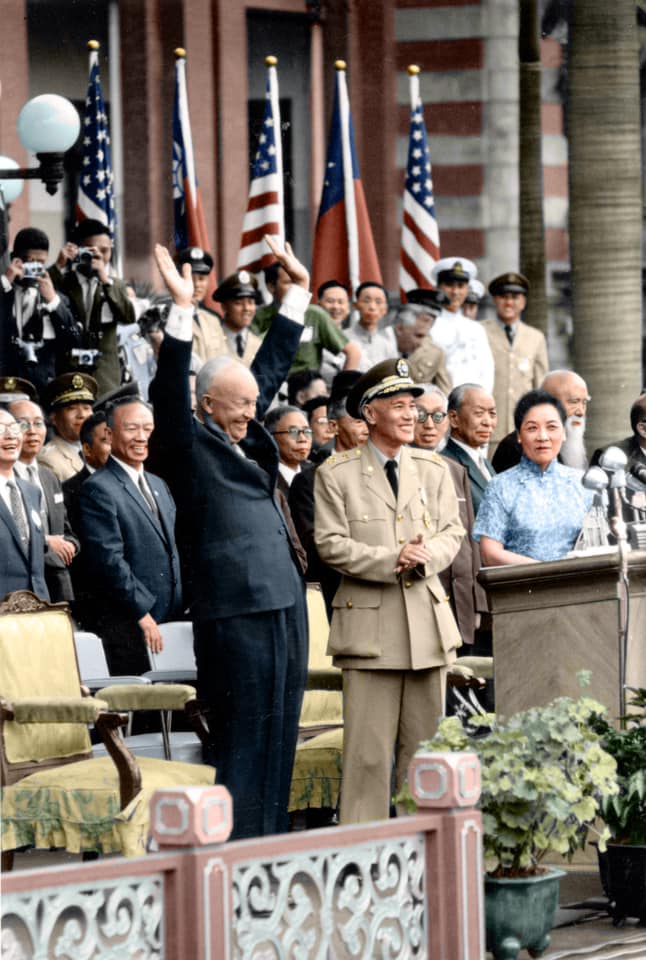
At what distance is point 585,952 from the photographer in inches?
251

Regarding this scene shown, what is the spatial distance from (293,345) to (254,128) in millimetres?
8985

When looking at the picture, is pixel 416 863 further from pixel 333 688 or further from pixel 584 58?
pixel 584 58

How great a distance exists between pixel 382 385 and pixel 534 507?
838 millimetres

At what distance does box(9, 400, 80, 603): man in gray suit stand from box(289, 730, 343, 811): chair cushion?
1.70 meters

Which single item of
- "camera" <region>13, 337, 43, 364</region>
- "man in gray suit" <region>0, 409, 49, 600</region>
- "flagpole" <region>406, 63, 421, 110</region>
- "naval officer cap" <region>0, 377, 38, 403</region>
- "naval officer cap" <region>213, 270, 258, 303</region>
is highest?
"flagpole" <region>406, 63, 421, 110</region>

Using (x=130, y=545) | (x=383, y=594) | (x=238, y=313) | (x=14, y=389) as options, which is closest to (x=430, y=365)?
(x=238, y=313)

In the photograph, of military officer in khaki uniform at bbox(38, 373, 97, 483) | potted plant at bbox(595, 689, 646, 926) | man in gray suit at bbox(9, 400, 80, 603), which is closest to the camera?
potted plant at bbox(595, 689, 646, 926)

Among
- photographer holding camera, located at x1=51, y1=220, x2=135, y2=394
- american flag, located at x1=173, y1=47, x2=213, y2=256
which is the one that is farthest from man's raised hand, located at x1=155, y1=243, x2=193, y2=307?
american flag, located at x1=173, y1=47, x2=213, y2=256

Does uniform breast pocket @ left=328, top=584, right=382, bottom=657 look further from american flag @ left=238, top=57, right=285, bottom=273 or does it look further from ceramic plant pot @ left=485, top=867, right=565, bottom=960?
american flag @ left=238, top=57, right=285, bottom=273

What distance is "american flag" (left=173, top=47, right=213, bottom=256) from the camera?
14.3 meters

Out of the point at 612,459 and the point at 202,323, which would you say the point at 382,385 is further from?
the point at 202,323

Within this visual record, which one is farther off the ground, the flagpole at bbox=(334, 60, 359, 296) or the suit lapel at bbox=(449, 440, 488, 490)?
the flagpole at bbox=(334, 60, 359, 296)

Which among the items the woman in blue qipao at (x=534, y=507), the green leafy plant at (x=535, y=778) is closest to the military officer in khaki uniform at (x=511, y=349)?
the woman in blue qipao at (x=534, y=507)

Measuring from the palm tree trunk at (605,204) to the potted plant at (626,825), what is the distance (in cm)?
617
